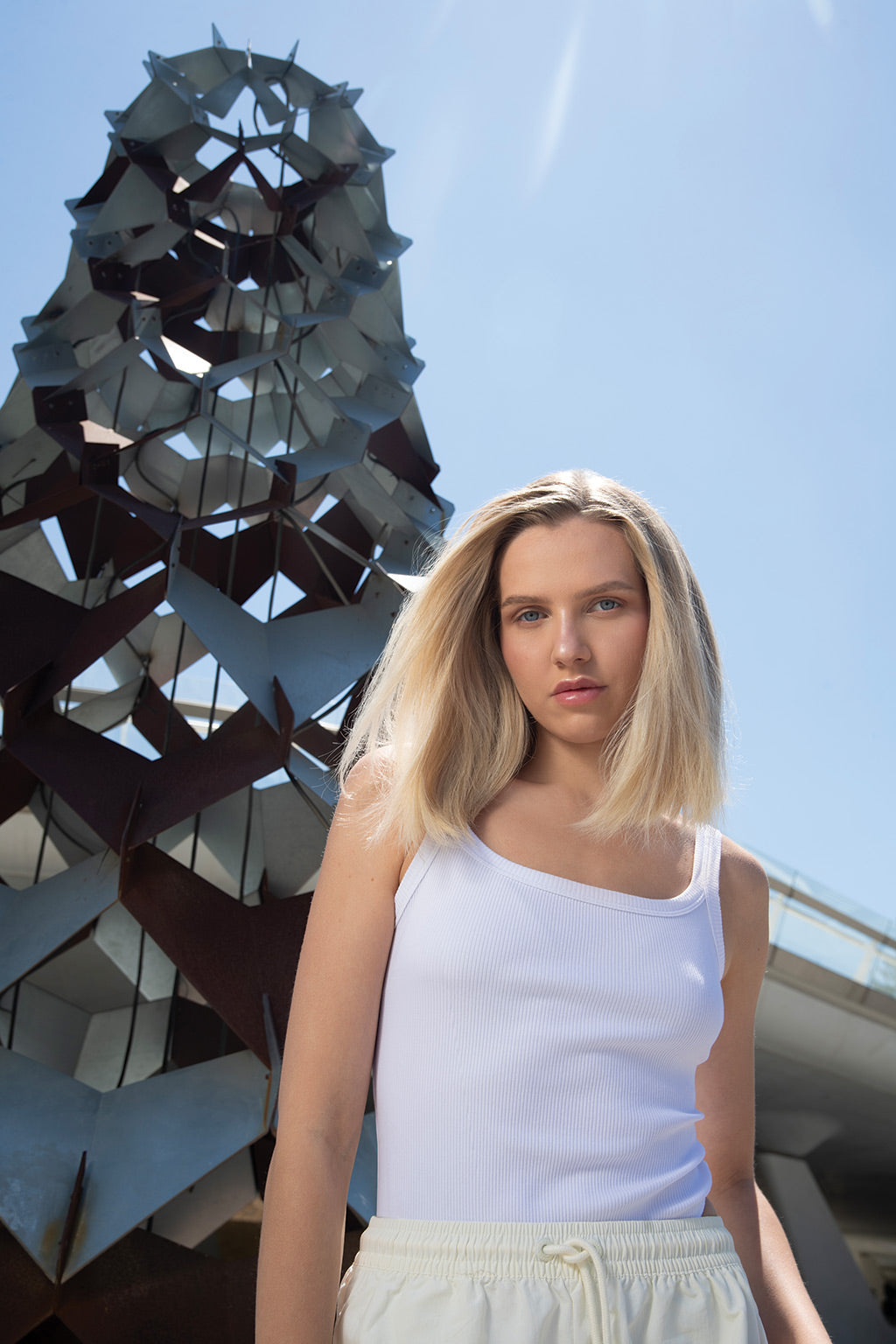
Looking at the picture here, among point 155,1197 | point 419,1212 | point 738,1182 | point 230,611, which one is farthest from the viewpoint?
point 230,611

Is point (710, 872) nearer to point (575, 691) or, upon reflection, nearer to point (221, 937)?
point (575, 691)

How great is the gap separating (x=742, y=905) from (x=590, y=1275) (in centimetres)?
51

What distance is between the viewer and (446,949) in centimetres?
105

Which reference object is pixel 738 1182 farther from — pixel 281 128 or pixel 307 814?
pixel 281 128

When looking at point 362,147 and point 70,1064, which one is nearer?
point 70,1064

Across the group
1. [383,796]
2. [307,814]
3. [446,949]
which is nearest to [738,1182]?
[446,949]

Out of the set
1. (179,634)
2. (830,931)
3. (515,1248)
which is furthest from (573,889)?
(830,931)

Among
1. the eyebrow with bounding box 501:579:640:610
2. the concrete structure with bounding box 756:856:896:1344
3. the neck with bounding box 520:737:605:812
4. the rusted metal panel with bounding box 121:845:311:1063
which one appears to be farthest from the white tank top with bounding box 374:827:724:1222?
the concrete structure with bounding box 756:856:896:1344

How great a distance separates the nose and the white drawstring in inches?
23.5

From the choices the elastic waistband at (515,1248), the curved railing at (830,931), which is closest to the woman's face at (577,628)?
the elastic waistband at (515,1248)

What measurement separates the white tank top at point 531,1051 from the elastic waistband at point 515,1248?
16mm

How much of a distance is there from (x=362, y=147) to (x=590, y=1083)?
2.98 meters

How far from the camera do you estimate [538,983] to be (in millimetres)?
1056

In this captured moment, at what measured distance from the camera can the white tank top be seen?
101 cm
